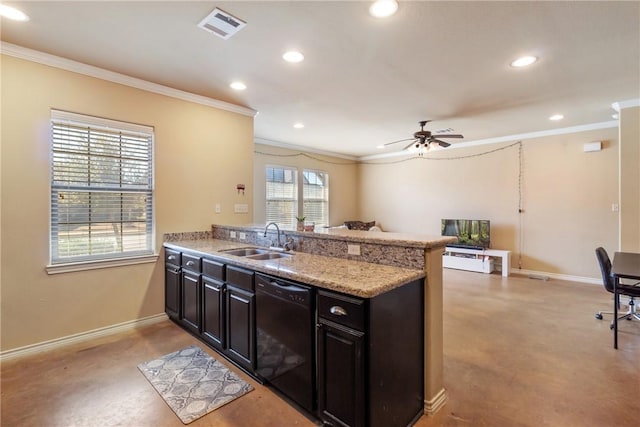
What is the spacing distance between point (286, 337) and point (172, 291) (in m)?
2.01

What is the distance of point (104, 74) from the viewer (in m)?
3.09

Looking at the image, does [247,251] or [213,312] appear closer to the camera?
[213,312]

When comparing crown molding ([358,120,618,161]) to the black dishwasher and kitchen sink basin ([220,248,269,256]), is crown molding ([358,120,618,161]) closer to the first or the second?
kitchen sink basin ([220,248,269,256])

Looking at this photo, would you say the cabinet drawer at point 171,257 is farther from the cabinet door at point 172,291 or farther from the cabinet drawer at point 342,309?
the cabinet drawer at point 342,309

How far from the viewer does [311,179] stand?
302 inches

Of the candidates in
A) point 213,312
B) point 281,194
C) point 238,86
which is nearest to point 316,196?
point 281,194

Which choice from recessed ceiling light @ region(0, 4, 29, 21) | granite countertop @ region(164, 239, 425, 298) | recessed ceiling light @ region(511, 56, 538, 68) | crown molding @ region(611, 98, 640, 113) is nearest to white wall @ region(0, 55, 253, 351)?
recessed ceiling light @ region(0, 4, 29, 21)

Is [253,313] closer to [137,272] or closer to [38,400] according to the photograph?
[38,400]

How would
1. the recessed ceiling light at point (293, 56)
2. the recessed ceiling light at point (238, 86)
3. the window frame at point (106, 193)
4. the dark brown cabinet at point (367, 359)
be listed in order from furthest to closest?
1. the recessed ceiling light at point (238, 86)
2. the window frame at point (106, 193)
3. the recessed ceiling light at point (293, 56)
4. the dark brown cabinet at point (367, 359)

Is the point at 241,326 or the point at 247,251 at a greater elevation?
the point at 247,251

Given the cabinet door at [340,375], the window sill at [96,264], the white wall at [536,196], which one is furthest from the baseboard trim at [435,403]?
the white wall at [536,196]

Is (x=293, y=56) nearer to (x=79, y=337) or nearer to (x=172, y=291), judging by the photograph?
(x=172, y=291)

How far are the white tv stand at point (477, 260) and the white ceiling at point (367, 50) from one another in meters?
2.84

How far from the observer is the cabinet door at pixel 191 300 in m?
2.93
